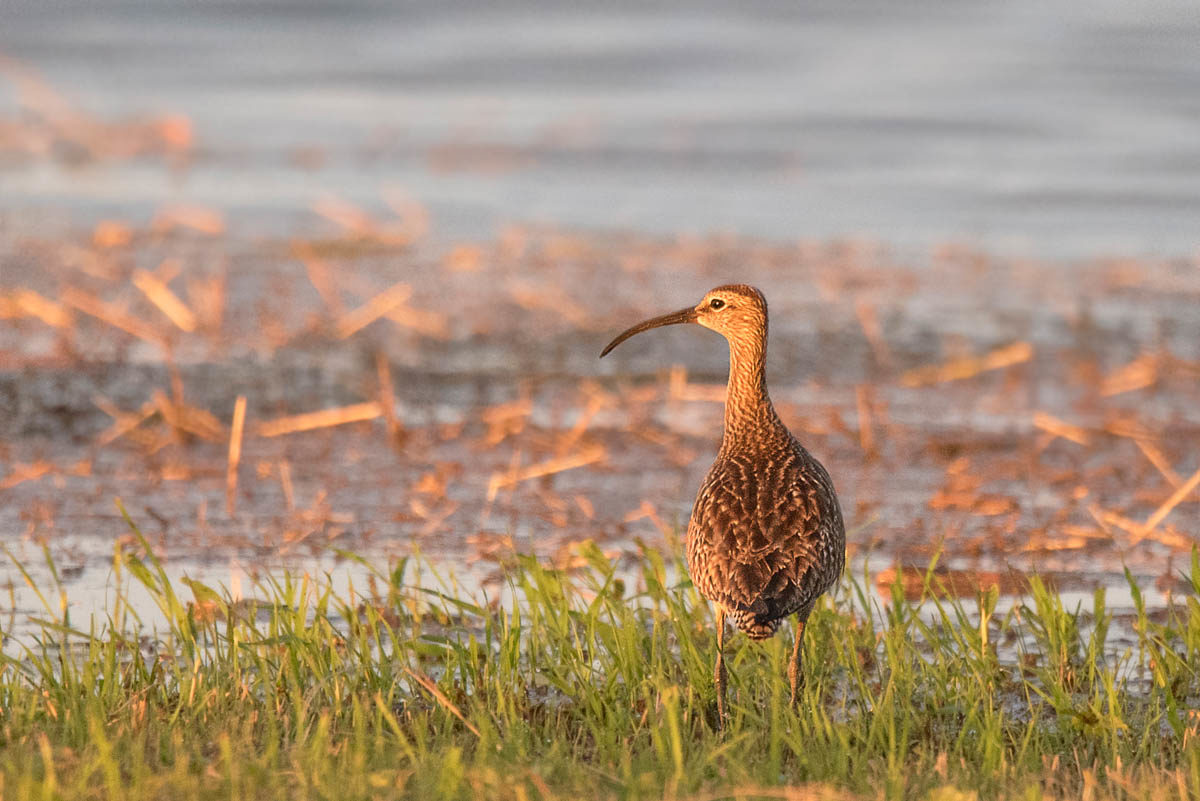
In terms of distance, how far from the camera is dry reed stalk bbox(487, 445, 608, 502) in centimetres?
892

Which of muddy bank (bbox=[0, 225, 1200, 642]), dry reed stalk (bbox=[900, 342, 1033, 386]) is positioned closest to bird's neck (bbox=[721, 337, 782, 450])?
muddy bank (bbox=[0, 225, 1200, 642])

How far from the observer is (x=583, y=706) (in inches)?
244

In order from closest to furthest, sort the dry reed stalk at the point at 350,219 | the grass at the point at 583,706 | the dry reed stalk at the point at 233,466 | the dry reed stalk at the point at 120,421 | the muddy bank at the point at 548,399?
the grass at the point at 583,706
the muddy bank at the point at 548,399
the dry reed stalk at the point at 233,466
the dry reed stalk at the point at 120,421
the dry reed stalk at the point at 350,219

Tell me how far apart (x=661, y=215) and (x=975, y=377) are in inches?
269

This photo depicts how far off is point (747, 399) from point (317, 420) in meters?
3.49

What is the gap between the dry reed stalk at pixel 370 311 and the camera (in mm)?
11709

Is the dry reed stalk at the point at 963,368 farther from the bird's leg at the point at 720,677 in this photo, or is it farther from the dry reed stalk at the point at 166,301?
the bird's leg at the point at 720,677

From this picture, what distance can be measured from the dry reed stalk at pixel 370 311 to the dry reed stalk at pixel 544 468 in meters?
2.26

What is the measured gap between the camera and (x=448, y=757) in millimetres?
4949

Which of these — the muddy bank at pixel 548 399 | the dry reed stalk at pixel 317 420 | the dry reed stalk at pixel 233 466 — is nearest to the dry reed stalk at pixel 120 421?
the muddy bank at pixel 548 399

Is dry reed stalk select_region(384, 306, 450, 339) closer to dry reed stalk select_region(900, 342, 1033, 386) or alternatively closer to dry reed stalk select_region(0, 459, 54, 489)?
dry reed stalk select_region(900, 342, 1033, 386)

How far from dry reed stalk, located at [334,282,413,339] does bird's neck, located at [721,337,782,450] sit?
4.74m

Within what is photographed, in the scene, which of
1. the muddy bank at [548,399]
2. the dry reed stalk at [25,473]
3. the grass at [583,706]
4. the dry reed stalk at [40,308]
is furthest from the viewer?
the dry reed stalk at [40,308]

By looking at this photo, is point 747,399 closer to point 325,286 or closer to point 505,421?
point 505,421
